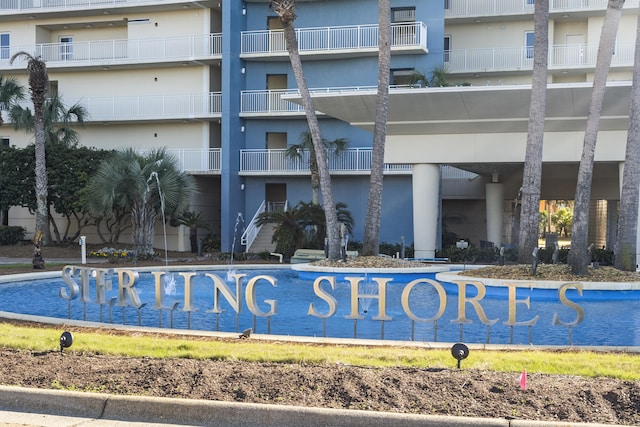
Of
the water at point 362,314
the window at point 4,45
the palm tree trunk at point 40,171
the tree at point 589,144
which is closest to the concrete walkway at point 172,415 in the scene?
the water at point 362,314

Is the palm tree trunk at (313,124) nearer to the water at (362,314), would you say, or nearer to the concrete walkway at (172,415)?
the water at (362,314)

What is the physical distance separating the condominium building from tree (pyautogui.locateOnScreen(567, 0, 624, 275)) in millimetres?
13417

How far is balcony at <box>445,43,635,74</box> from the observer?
1515 inches

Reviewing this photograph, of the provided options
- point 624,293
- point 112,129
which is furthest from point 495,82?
point 624,293

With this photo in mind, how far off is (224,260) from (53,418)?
24344 mm

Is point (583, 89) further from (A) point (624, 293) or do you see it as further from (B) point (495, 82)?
(B) point (495, 82)

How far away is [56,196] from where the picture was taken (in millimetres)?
36969

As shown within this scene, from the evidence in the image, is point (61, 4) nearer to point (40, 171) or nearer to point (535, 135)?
point (40, 171)

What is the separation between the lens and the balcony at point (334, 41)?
3741cm

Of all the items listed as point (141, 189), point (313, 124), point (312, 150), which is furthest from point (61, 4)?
point (313, 124)

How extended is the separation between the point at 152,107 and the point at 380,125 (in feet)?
60.8

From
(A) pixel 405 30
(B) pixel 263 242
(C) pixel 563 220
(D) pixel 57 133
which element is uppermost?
(A) pixel 405 30

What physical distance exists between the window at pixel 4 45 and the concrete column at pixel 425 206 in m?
25.5

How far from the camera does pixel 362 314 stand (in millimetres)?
12797
